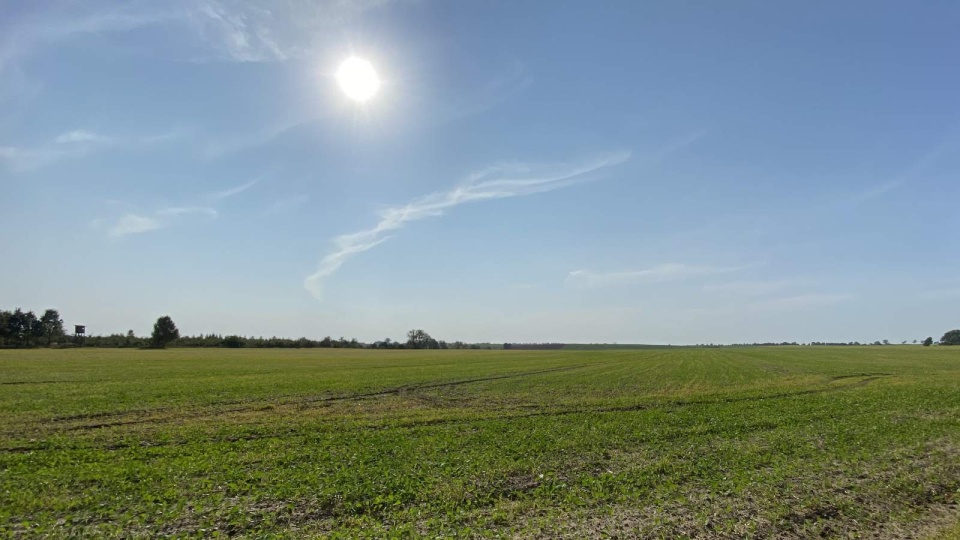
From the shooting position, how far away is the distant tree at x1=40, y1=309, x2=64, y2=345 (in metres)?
169

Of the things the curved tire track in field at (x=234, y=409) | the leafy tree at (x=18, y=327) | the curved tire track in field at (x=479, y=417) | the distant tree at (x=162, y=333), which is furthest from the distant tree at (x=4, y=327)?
the curved tire track in field at (x=479, y=417)

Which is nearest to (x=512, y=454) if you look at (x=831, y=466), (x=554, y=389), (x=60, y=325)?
(x=831, y=466)

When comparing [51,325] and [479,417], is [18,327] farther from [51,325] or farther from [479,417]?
[479,417]

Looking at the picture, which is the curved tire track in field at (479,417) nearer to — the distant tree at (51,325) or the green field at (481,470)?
the green field at (481,470)

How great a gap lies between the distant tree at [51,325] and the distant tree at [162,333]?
1259 inches

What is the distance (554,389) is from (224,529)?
3427 cm

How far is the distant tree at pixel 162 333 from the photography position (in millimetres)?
175750

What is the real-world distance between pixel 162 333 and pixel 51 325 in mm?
41423

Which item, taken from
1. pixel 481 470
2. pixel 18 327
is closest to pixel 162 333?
pixel 18 327

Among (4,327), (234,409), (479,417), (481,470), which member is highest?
(4,327)

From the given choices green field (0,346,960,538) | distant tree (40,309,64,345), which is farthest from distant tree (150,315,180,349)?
green field (0,346,960,538)

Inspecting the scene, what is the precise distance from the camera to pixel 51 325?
6919 inches

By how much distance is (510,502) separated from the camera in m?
12.0

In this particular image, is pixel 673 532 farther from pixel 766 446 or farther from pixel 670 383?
pixel 670 383
